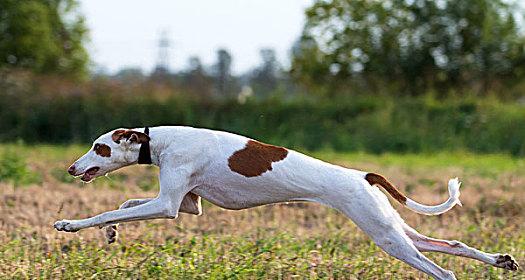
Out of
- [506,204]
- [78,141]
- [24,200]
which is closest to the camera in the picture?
[24,200]

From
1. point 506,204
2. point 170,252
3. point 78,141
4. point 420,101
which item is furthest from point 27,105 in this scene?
point 170,252

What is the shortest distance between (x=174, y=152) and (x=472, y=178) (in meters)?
9.45

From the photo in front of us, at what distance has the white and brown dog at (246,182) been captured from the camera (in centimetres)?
675

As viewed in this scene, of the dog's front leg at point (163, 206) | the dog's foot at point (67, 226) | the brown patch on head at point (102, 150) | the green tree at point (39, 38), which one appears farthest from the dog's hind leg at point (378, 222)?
the green tree at point (39, 38)

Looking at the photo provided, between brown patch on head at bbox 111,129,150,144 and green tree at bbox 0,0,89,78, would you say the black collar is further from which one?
green tree at bbox 0,0,89,78

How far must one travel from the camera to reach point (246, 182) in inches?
273

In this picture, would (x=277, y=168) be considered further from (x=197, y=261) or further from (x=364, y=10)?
(x=364, y=10)

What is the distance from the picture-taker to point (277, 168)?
684 centimetres

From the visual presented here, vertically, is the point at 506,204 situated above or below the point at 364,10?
below

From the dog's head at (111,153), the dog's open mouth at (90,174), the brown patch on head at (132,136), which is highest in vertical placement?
the brown patch on head at (132,136)

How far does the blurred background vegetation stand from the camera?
960 inches

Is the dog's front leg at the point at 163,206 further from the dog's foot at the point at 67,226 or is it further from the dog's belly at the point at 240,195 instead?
the dog's belly at the point at 240,195

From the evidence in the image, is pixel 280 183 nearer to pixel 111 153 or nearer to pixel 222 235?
pixel 111 153

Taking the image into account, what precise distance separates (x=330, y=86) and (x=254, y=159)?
24116 millimetres
